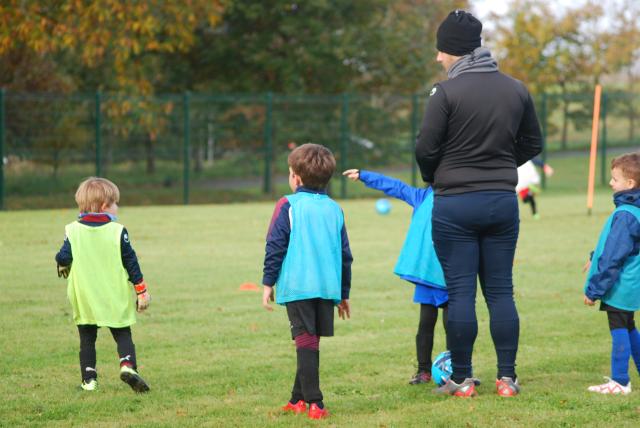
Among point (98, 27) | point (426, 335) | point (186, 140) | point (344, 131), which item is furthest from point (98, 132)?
point (426, 335)

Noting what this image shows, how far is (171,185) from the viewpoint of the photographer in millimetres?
25609

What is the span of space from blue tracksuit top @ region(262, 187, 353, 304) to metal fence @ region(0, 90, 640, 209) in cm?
1722

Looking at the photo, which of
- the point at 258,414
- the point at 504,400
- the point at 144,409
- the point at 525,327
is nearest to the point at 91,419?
the point at 144,409

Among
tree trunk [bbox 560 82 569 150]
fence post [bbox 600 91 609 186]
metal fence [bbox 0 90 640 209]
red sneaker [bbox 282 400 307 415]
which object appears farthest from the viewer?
tree trunk [bbox 560 82 569 150]

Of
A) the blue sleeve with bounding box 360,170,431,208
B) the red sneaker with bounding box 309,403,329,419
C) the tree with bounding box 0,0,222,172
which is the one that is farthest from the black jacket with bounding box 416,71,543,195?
the tree with bounding box 0,0,222,172

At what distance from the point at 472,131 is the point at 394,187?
0.82 m

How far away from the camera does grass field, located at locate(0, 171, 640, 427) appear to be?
5.78 metres

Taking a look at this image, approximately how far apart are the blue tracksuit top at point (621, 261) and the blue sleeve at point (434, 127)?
1.20 m

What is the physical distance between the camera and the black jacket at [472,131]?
19.0 ft

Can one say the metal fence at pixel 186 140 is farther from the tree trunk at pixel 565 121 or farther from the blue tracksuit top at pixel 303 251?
the blue tracksuit top at pixel 303 251

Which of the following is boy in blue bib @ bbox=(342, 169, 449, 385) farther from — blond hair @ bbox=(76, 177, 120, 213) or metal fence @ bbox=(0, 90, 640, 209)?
metal fence @ bbox=(0, 90, 640, 209)

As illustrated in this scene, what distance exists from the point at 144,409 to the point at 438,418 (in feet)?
5.29

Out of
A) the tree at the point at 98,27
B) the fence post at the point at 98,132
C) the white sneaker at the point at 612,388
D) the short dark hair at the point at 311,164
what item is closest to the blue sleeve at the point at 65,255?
the short dark hair at the point at 311,164

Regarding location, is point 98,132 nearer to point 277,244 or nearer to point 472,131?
point 277,244
